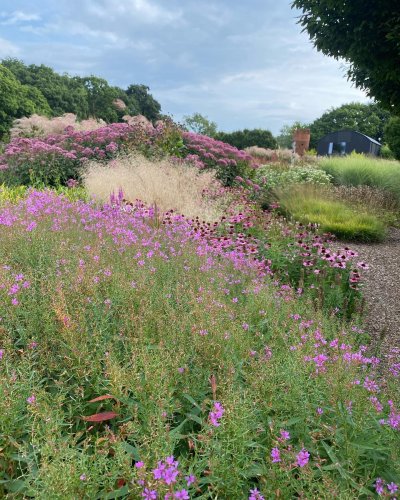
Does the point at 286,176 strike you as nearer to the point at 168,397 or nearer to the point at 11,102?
the point at 168,397

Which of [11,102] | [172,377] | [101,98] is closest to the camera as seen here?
[172,377]

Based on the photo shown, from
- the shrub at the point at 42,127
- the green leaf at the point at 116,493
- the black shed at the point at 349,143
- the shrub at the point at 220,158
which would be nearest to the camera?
the green leaf at the point at 116,493

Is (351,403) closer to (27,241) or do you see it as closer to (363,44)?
(27,241)

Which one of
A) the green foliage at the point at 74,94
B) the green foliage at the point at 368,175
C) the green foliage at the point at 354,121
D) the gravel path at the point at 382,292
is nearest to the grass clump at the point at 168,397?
the gravel path at the point at 382,292

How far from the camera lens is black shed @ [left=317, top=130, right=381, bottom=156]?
43156mm

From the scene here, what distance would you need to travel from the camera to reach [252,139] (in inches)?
1361

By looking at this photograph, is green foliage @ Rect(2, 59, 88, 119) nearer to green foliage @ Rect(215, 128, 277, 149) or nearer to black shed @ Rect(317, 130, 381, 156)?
green foliage @ Rect(215, 128, 277, 149)

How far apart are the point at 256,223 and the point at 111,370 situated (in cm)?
585

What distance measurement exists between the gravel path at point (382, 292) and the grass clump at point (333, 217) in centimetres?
31

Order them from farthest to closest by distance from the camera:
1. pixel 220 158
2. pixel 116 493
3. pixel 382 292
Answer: pixel 220 158
pixel 382 292
pixel 116 493

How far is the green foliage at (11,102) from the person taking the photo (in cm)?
3409

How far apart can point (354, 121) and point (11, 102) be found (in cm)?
3573

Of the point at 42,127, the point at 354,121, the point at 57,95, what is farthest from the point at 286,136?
the point at 42,127

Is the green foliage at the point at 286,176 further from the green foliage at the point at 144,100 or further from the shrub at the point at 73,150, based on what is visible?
the green foliage at the point at 144,100
